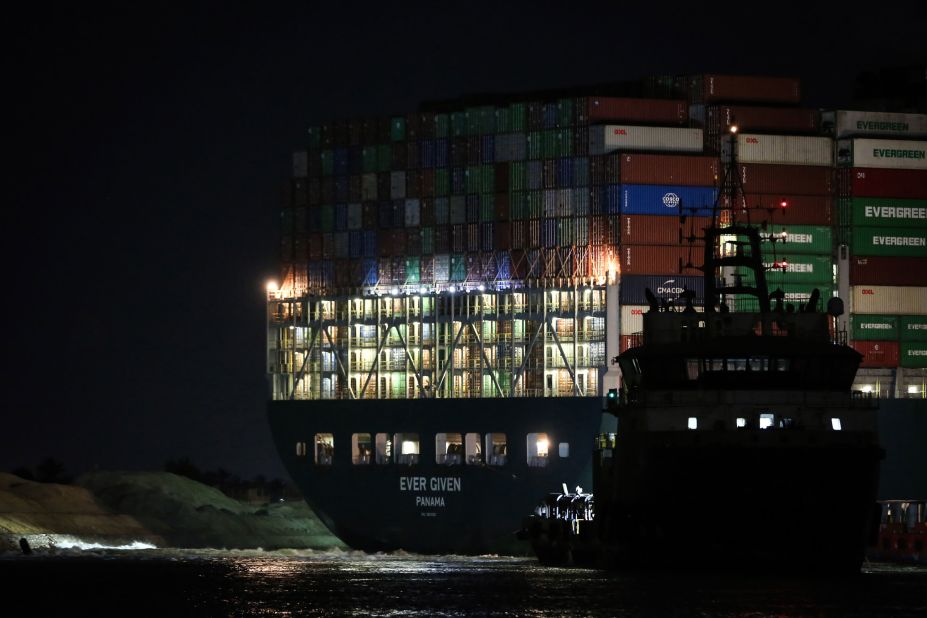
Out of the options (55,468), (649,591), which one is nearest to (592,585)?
(649,591)

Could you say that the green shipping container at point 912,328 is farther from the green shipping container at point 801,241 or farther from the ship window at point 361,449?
the ship window at point 361,449

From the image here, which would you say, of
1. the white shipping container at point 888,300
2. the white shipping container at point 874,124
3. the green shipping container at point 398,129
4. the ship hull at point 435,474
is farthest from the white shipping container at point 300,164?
the white shipping container at point 888,300

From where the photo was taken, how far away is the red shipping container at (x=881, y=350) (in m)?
102

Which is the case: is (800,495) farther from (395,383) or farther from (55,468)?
(55,468)

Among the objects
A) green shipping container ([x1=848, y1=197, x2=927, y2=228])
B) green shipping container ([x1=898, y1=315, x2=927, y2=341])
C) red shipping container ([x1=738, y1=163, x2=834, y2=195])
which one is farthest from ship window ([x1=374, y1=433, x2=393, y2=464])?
green shipping container ([x1=898, y1=315, x2=927, y2=341])

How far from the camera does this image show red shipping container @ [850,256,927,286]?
338 feet

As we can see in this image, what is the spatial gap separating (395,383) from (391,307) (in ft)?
11.6

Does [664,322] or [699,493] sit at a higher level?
[664,322]

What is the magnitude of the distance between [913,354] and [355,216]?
1046 inches

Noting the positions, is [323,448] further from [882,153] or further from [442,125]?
[882,153]

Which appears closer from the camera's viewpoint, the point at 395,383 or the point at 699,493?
the point at 699,493

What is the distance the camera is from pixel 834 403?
77.9m

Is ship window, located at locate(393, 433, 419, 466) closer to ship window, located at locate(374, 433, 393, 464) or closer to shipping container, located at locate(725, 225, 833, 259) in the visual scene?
ship window, located at locate(374, 433, 393, 464)

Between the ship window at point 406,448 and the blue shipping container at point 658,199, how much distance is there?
14634 millimetres
